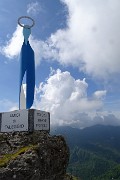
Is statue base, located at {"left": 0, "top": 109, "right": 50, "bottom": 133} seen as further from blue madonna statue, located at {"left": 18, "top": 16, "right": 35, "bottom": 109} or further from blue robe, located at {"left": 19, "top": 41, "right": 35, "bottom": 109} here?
blue robe, located at {"left": 19, "top": 41, "right": 35, "bottom": 109}

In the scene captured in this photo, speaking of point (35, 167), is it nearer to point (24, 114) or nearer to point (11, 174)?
point (11, 174)

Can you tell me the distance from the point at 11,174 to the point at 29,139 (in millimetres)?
5516

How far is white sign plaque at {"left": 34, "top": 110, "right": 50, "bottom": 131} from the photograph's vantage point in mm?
26764

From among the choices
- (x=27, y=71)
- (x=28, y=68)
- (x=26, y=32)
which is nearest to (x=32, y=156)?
(x=27, y=71)

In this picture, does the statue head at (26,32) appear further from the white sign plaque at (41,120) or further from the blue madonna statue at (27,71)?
the white sign plaque at (41,120)

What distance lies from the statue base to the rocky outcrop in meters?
0.58

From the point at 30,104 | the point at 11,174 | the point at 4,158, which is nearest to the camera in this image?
the point at 11,174

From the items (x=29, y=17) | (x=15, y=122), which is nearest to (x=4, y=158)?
(x=15, y=122)

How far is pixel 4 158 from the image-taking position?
2264 cm

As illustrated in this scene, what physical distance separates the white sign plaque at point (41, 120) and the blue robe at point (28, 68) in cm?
297

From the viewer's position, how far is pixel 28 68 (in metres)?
30.8

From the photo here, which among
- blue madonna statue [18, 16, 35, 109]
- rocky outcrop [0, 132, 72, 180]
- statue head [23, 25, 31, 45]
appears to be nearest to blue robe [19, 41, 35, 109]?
blue madonna statue [18, 16, 35, 109]

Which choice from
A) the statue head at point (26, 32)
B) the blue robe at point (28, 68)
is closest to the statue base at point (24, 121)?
the blue robe at point (28, 68)

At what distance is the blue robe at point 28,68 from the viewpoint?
30.6 meters
